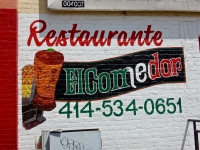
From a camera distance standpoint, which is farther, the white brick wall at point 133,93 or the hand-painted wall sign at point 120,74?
the hand-painted wall sign at point 120,74

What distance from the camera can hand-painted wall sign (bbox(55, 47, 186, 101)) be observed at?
6000mm

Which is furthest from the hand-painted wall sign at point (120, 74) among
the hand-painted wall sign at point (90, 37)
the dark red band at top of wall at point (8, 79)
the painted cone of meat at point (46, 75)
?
the dark red band at top of wall at point (8, 79)

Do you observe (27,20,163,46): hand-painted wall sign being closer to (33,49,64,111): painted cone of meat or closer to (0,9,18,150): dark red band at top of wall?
(33,49,64,111): painted cone of meat

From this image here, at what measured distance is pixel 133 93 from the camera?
621cm

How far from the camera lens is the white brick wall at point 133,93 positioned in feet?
19.3

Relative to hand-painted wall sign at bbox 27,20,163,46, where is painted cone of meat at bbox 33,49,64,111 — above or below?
below

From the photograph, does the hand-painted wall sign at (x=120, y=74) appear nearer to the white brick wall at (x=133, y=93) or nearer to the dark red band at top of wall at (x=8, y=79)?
the white brick wall at (x=133, y=93)

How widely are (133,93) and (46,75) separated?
1640 mm

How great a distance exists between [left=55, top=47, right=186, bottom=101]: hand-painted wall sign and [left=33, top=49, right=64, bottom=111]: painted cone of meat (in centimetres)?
10

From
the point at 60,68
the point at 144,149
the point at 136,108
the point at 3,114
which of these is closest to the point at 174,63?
the point at 136,108

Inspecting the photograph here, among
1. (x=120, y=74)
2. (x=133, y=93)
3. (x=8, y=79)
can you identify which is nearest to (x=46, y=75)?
(x=8, y=79)

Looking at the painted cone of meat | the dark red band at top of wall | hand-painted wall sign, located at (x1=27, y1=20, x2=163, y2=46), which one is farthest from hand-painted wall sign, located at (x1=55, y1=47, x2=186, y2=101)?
the dark red band at top of wall

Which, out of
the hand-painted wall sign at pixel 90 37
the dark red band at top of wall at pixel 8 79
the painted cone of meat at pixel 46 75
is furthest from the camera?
the hand-painted wall sign at pixel 90 37

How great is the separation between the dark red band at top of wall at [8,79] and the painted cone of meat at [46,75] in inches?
14.9
